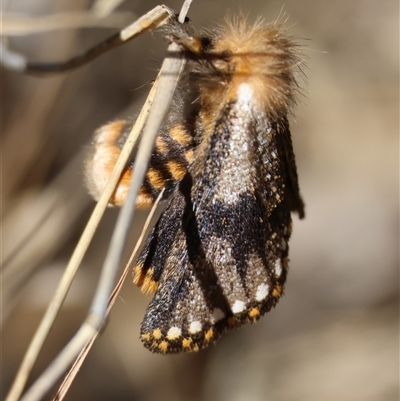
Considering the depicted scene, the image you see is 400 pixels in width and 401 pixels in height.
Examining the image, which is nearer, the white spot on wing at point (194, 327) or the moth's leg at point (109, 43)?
the moth's leg at point (109, 43)

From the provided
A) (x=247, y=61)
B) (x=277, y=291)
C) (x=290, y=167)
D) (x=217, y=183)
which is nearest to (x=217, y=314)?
(x=277, y=291)

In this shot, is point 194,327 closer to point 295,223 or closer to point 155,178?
point 155,178

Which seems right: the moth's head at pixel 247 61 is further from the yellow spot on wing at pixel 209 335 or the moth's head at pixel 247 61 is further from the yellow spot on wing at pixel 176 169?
the yellow spot on wing at pixel 209 335

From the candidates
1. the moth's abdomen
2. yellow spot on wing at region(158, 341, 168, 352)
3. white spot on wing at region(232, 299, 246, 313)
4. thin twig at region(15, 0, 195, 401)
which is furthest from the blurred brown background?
thin twig at region(15, 0, 195, 401)

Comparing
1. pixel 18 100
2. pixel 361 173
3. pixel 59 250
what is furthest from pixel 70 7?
pixel 361 173

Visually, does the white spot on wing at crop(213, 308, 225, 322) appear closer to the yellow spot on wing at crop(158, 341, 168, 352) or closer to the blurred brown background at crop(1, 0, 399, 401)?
the yellow spot on wing at crop(158, 341, 168, 352)

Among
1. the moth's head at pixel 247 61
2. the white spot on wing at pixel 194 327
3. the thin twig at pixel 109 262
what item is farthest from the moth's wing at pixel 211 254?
the thin twig at pixel 109 262

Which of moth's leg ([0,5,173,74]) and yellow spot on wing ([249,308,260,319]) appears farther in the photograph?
yellow spot on wing ([249,308,260,319])
